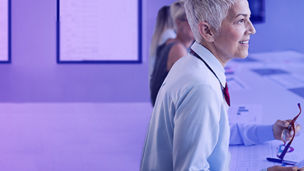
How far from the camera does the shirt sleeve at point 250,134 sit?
1442mm

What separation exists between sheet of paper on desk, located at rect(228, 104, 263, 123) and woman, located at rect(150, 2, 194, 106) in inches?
21.4

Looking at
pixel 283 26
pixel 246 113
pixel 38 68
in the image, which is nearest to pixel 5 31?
pixel 38 68

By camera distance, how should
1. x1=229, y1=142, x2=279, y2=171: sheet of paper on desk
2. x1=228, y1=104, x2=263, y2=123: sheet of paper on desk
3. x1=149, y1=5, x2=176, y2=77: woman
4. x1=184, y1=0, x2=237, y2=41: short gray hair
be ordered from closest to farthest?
x1=184, y1=0, x2=237, y2=41: short gray hair < x1=229, y1=142, x2=279, y2=171: sheet of paper on desk < x1=228, y1=104, x2=263, y2=123: sheet of paper on desk < x1=149, y1=5, x2=176, y2=77: woman

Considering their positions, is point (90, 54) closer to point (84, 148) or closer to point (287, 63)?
point (84, 148)

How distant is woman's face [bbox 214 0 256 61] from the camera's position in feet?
3.61

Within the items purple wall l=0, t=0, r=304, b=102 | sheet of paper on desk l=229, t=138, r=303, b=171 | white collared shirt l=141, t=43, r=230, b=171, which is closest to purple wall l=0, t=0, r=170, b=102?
purple wall l=0, t=0, r=304, b=102

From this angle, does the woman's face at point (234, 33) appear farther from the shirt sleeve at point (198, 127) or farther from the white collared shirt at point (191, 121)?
the shirt sleeve at point (198, 127)

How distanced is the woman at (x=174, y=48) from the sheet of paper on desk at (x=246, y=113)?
21.4 inches

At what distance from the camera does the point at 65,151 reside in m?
2.80

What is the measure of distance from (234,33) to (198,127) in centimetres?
30

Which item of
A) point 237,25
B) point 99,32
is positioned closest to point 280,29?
point 99,32

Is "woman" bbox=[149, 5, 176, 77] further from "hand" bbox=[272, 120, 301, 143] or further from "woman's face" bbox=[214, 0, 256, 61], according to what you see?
"woman's face" bbox=[214, 0, 256, 61]

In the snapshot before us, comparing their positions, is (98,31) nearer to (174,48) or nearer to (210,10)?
(174,48)

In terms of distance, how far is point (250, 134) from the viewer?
4.84ft
